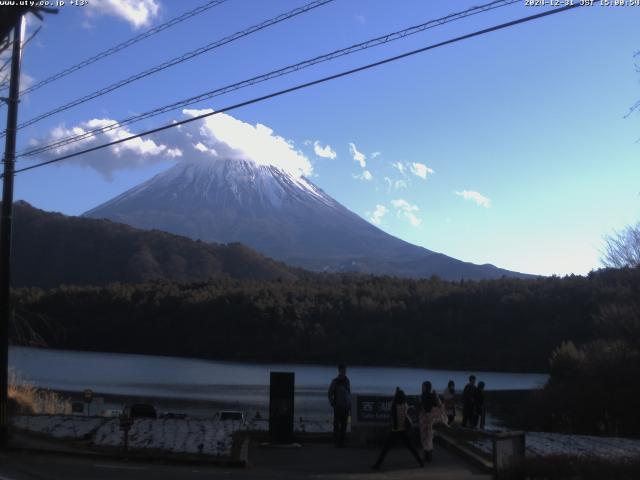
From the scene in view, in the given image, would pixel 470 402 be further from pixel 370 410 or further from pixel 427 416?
pixel 427 416

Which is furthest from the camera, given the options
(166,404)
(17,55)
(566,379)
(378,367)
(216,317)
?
(216,317)

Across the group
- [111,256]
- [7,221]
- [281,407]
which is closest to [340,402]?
[281,407]

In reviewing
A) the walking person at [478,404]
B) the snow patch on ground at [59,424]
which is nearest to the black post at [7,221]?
the snow patch on ground at [59,424]

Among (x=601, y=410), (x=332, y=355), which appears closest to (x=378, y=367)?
(x=332, y=355)

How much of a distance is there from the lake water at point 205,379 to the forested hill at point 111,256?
48442 mm

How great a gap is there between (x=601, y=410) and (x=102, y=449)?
25.9m

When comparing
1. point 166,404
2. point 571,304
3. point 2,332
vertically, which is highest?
point 571,304

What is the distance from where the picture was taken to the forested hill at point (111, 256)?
141 meters

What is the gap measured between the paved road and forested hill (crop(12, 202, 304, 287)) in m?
122

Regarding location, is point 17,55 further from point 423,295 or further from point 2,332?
point 423,295

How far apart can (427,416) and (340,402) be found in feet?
5.88

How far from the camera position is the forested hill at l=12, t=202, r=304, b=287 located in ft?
463

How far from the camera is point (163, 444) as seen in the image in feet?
49.9

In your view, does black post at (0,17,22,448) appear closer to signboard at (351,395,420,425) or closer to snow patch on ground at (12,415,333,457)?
snow patch on ground at (12,415,333,457)
